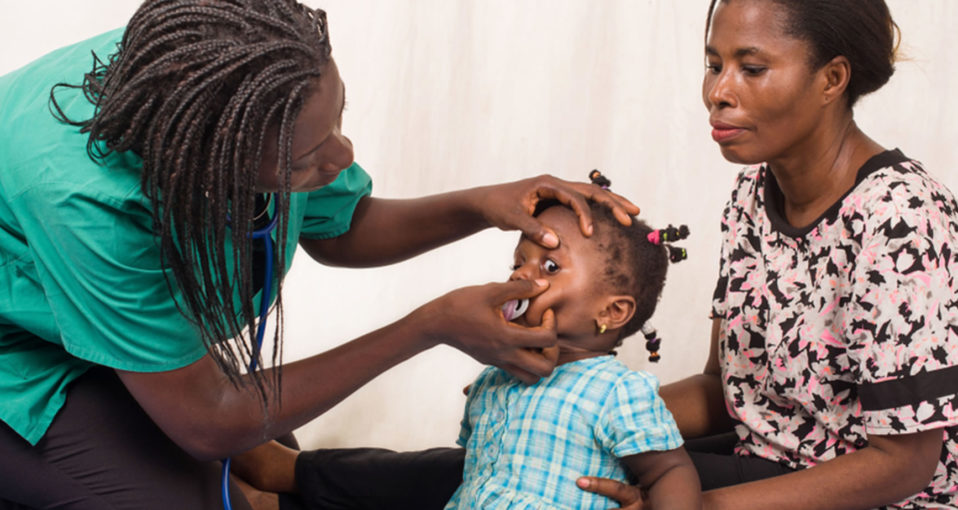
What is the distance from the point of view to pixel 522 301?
1.76 metres

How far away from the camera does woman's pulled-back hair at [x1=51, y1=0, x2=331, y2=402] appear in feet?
4.68

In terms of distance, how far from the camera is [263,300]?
1.82 metres

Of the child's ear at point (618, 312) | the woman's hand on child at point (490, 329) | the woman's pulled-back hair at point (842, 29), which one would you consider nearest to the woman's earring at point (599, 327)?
the child's ear at point (618, 312)

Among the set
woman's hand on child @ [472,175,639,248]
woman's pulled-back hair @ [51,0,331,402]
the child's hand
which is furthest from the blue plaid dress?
woman's pulled-back hair @ [51,0,331,402]

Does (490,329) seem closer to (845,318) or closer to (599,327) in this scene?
(599,327)

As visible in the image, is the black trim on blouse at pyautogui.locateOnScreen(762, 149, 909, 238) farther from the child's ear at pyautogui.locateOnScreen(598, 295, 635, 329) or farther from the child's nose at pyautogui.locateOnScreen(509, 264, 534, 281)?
the child's nose at pyautogui.locateOnScreen(509, 264, 534, 281)

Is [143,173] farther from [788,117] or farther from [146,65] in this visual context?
[788,117]

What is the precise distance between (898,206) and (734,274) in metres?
0.42

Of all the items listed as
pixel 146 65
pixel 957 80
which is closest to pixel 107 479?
pixel 146 65

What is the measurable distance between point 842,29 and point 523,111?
1680mm

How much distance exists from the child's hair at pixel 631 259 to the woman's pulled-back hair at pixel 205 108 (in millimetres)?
550

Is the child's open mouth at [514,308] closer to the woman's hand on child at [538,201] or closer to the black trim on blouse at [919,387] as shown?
the woman's hand on child at [538,201]

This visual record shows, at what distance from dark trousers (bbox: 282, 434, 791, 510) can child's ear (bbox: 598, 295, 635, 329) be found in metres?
0.38

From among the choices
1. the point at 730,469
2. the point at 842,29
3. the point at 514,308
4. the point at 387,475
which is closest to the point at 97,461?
the point at 387,475
